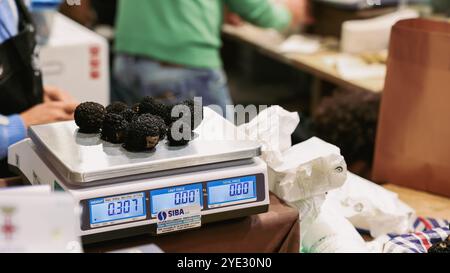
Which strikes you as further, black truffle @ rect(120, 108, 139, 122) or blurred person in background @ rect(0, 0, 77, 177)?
blurred person in background @ rect(0, 0, 77, 177)

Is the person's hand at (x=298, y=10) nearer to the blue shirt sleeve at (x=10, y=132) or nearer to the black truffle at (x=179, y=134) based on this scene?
the blue shirt sleeve at (x=10, y=132)

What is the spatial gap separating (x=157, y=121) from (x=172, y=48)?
1.75 metres

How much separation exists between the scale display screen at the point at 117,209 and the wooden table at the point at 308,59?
170 centimetres

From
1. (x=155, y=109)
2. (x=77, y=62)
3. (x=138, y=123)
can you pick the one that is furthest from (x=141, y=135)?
(x=77, y=62)

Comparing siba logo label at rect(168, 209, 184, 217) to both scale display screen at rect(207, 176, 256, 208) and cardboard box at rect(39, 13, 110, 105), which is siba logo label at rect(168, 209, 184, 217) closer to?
scale display screen at rect(207, 176, 256, 208)

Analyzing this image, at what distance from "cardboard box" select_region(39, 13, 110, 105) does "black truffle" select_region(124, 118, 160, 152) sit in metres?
1.84

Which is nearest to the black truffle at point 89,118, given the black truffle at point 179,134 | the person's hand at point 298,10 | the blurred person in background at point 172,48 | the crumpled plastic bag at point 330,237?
the black truffle at point 179,134

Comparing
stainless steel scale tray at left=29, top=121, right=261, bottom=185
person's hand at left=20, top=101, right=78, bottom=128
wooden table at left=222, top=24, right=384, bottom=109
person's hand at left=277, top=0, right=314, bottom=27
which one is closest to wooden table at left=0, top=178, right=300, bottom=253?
stainless steel scale tray at left=29, top=121, right=261, bottom=185

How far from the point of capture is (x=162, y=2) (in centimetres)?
278

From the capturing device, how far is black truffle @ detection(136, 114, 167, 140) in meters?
1.12

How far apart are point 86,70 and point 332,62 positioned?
1.07 metres

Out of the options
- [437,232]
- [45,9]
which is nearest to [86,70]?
[45,9]

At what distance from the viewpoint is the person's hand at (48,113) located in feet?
5.96
